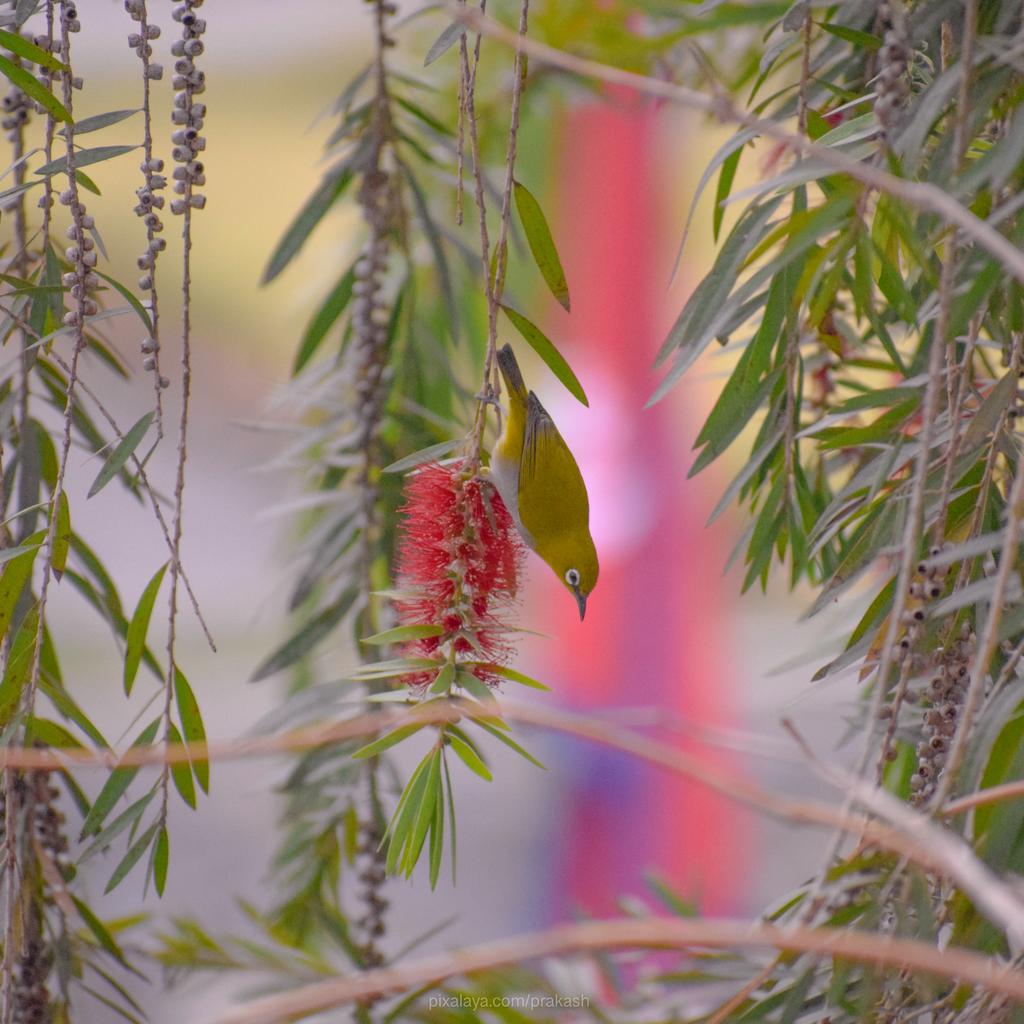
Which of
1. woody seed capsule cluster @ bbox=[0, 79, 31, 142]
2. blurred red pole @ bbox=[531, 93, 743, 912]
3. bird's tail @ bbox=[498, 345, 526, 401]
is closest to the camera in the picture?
woody seed capsule cluster @ bbox=[0, 79, 31, 142]

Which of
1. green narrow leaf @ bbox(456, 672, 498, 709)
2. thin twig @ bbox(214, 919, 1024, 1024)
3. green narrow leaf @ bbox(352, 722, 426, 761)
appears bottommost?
thin twig @ bbox(214, 919, 1024, 1024)

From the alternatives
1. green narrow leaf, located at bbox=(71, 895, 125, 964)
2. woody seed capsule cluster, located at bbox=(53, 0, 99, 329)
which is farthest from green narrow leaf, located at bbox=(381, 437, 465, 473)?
green narrow leaf, located at bbox=(71, 895, 125, 964)

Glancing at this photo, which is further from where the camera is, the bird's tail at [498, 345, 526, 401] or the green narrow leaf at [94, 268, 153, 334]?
the bird's tail at [498, 345, 526, 401]

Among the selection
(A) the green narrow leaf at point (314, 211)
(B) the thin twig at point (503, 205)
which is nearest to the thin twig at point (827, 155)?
(B) the thin twig at point (503, 205)

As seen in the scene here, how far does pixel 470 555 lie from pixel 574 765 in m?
1.28

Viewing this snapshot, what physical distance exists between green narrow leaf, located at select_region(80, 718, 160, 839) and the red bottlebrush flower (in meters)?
A: 0.10

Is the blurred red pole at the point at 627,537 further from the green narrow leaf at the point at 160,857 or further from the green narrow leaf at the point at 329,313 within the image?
the green narrow leaf at the point at 160,857

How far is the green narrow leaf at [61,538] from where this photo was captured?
371 mm

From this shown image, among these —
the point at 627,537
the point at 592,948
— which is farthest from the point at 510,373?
the point at 627,537

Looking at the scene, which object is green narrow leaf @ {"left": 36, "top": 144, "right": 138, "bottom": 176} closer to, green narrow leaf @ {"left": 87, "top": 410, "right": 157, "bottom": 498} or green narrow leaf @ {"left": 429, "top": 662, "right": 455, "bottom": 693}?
green narrow leaf @ {"left": 87, "top": 410, "right": 157, "bottom": 498}

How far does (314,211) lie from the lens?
638 mm

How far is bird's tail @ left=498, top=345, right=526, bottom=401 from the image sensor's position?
607 millimetres

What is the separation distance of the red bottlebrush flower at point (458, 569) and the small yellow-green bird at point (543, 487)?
4cm

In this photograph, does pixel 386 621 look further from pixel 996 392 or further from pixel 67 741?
pixel 996 392
